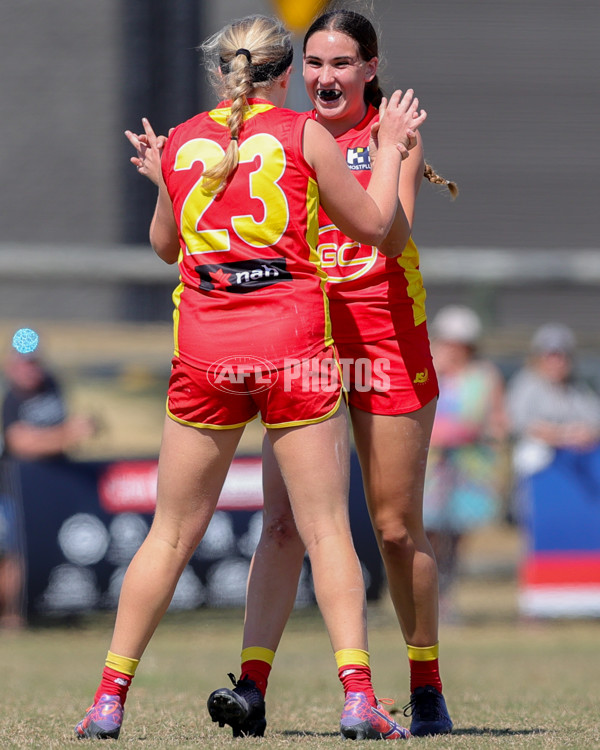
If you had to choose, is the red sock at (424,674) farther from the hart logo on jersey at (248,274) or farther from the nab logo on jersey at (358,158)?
the nab logo on jersey at (358,158)

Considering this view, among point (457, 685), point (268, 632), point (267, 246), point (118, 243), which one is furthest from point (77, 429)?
point (118, 243)

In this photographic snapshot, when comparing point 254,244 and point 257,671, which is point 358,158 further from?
point 257,671

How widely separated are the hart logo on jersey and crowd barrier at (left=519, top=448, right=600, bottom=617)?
5.56 m

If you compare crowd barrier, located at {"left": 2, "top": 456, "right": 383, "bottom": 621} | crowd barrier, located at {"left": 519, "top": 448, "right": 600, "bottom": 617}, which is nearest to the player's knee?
crowd barrier, located at {"left": 2, "top": 456, "right": 383, "bottom": 621}

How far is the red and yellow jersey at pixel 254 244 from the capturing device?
12.3 ft

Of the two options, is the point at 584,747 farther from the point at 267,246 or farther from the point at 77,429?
the point at 77,429

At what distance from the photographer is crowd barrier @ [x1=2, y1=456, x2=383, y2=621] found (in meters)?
8.53

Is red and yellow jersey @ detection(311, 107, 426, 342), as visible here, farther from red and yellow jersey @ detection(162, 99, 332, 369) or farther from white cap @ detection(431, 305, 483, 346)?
white cap @ detection(431, 305, 483, 346)

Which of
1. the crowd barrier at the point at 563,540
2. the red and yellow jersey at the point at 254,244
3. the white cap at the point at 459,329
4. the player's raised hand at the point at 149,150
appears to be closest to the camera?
the red and yellow jersey at the point at 254,244

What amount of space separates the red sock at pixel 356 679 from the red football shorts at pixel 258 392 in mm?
755

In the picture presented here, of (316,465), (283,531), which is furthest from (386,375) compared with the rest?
(283,531)

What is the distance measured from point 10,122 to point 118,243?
94.2 inches

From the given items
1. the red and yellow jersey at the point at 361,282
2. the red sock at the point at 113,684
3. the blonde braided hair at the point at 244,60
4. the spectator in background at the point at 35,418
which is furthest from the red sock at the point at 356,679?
the spectator in background at the point at 35,418

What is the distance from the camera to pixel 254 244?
3760 millimetres
